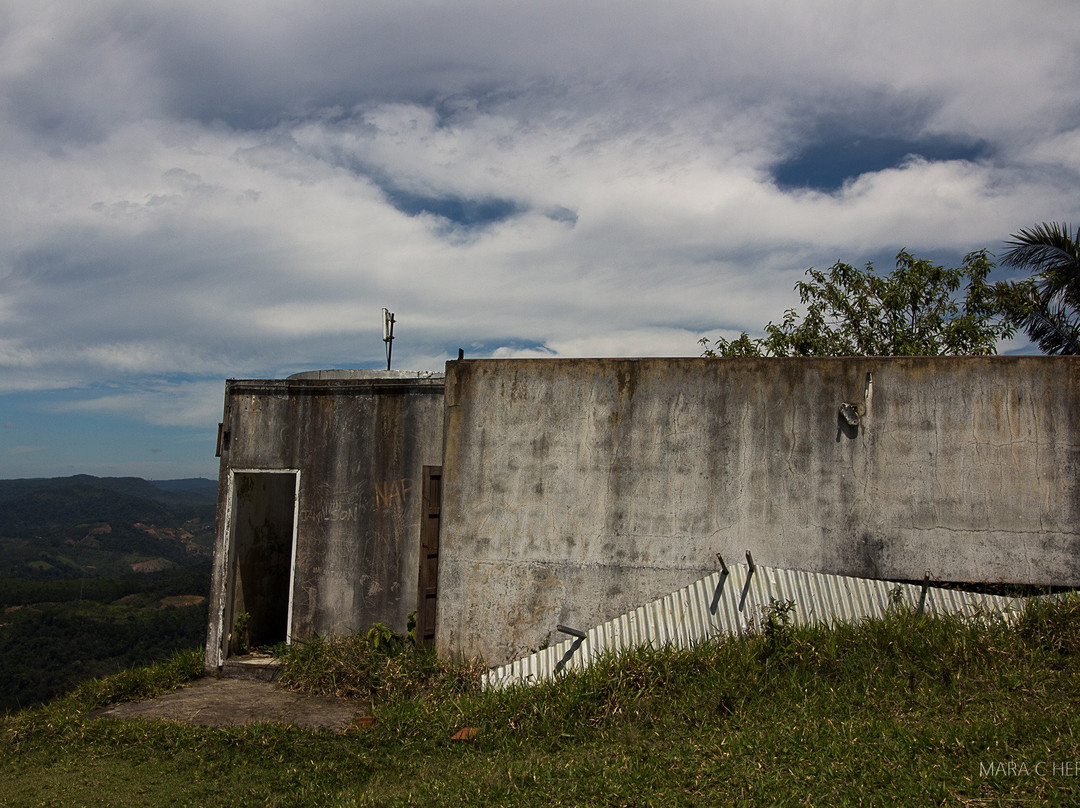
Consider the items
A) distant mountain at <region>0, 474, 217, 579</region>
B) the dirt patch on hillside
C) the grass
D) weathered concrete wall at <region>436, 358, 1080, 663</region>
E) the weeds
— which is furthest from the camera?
distant mountain at <region>0, 474, 217, 579</region>

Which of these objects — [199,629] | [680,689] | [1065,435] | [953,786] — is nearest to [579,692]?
[680,689]

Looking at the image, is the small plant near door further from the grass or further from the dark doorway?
the grass

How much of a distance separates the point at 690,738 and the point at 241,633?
5501mm

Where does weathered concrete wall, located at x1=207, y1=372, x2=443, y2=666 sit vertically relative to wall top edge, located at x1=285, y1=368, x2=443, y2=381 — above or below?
below

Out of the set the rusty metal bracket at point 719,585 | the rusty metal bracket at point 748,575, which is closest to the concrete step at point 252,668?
the rusty metal bracket at point 719,585

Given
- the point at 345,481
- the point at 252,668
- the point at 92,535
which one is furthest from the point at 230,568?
the point at 92,535

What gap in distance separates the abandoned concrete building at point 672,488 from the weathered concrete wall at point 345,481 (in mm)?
29

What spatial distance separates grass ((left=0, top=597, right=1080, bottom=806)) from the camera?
12.9 ft

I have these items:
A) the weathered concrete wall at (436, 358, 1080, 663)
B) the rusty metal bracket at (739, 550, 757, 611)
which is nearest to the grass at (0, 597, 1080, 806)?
the rusty metal bracket at (739, 550, 757, 611)

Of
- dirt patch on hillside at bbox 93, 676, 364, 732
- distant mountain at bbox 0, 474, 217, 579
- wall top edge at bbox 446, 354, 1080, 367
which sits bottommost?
distant mountain at bbox 0, 474, 217, 579

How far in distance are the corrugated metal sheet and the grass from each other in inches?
8.0

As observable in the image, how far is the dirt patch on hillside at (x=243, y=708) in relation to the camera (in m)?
6.19

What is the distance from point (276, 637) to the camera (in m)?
9.12

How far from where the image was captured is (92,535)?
134875 mm
